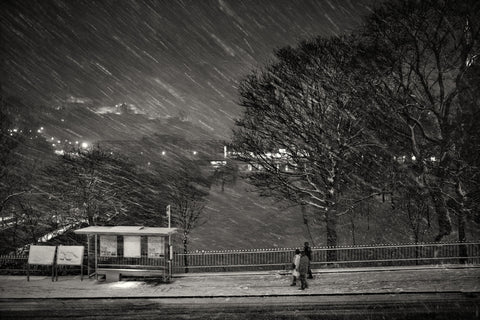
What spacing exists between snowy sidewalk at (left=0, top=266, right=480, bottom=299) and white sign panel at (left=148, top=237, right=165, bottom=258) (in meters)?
1.20

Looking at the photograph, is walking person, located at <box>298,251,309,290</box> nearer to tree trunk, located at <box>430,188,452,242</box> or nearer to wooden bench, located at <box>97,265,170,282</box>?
wooden bench, located at <box>97,265,170,282</box>

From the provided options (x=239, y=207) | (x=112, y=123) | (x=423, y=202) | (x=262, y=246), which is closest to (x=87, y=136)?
(x=112, y=123)

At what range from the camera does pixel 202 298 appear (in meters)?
12.9

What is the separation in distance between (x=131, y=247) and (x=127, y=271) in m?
1.05

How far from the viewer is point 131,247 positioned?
15250 mm

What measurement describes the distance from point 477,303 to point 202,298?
9.25 meters

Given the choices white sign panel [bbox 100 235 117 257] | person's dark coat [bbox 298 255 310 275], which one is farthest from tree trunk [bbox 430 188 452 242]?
white sign panel [bbox 100 235 117 257]

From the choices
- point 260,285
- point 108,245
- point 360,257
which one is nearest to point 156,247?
point 108,245

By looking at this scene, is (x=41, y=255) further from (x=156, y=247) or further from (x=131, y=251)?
(x=156, y=247)

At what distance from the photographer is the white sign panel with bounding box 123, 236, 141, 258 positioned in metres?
15.2

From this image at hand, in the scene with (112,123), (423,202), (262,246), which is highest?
(112,123)

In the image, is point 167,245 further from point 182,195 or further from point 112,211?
point 182,195

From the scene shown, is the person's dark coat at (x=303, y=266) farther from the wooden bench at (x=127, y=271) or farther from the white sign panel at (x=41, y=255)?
the white sign panel at (x=41, y=255)

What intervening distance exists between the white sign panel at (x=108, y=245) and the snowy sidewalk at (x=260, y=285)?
127 cm
